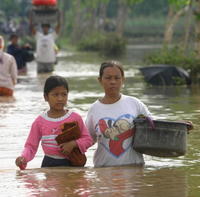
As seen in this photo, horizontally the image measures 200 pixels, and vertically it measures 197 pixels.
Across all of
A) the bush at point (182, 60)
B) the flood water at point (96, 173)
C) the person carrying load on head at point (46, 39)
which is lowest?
the flood water at point (96, 173)

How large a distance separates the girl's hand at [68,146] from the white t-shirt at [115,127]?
290mm

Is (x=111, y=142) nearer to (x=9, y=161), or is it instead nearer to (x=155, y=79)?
(x=9, y=161)

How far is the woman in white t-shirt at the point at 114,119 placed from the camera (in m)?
7.53

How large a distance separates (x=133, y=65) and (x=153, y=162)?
2009 centimetres

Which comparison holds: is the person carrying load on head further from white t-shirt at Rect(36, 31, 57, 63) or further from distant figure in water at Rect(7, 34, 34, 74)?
distant figure in water at Rect(7, 34, 34, 74)

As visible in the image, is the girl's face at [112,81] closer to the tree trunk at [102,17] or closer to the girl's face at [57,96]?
the girl's face at [57,96]

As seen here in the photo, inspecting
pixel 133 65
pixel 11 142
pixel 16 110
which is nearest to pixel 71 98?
pixel 16 110

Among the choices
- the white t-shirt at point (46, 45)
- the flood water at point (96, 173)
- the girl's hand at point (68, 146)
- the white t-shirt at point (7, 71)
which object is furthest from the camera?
the white t-shirt at point (46, 45)

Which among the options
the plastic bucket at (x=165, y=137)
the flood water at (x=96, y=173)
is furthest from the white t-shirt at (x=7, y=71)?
the plastic bucket at (x=165, y=137)

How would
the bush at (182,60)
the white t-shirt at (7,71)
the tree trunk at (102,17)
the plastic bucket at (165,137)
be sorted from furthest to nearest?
the tree trunk at (102,17) → the bush at (182,60) → the white t-shirt at (7,71) → the plastic bucket at (165,137)

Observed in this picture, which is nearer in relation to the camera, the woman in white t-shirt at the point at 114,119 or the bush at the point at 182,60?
the woman in white t-shirt at the point at 114,119

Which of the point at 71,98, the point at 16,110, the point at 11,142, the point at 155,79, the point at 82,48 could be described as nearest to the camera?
the point at 11,142

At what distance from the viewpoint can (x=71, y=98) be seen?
53.8 feet

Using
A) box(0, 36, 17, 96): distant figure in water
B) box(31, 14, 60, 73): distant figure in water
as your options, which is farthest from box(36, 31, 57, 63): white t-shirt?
box(0, 36, 17, 96): distant figure in water
